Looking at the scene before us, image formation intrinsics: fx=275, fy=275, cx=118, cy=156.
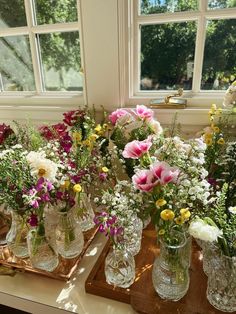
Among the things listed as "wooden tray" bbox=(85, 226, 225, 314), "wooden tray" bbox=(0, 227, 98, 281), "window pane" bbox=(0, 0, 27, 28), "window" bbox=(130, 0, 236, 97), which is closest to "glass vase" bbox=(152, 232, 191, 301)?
"wooden tray" bbox=(85, 226, 225, 314)

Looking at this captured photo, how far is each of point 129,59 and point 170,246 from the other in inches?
31.6

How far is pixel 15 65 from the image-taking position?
143 centimetres

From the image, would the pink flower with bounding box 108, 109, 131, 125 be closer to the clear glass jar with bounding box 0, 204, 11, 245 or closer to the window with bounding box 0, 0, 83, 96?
the window with bounding box 0, 0, 83, 96

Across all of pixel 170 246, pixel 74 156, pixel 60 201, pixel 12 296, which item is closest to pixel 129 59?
pixel 74 156

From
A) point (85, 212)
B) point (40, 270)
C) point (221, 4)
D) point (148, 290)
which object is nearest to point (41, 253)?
point (40, 270)

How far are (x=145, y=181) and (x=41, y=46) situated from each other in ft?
3.33

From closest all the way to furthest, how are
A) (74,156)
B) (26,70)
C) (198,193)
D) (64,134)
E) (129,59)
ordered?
1. (198,193)
2. (74,156)
3. (64,134)
4. (129,59)
5. (26,70)

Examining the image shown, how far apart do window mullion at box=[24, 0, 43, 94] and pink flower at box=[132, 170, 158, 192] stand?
3.11 ft

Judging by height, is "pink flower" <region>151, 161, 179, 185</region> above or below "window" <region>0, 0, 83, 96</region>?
below

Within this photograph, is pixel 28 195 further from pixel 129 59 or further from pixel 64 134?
pixel 129 59

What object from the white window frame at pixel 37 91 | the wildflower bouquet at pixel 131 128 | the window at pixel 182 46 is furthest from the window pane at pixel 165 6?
the wildflower bouquet at pixel 131 128

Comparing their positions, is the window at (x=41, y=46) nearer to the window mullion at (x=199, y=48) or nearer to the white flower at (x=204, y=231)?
the window mullion at (x=199, y=48)

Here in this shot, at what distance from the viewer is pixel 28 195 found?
28.9 inches

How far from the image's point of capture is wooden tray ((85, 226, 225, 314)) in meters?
0.71
